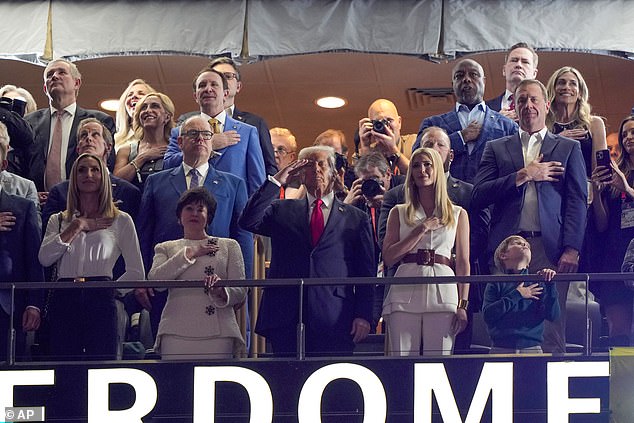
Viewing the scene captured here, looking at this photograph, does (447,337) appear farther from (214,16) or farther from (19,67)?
(19,67)

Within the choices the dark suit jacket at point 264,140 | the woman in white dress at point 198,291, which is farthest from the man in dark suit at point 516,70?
the woman in white dress at point 198,291

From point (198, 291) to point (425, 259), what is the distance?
131cm

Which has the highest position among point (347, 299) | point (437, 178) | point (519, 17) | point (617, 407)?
point (519, 17)

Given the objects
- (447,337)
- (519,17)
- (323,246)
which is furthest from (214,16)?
(447,337)

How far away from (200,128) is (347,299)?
4.86ft

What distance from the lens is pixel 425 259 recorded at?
362 inches

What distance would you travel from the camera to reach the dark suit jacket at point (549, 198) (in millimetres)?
9367

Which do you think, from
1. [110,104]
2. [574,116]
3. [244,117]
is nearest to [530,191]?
[574,116]

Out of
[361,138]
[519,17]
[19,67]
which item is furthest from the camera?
[19,67]

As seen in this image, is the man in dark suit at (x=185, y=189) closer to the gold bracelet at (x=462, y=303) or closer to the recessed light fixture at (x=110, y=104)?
the gold bracelet at (x=462, y=303)

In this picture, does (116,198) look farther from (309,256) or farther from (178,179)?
(309,256)

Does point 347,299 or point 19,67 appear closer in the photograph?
point 347,299

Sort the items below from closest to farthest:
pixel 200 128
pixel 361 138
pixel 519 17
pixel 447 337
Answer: pixel 447 337 < pixel 200 128 < pixel 361 138 < pixel 519 17

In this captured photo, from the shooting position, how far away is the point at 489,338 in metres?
9.09
